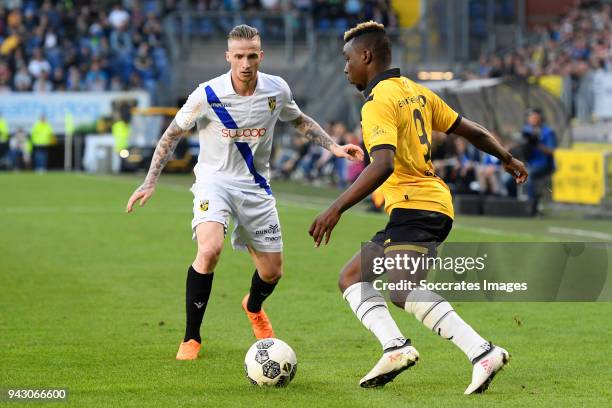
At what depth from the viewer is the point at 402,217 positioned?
7.70 meters

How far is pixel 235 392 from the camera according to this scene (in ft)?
26.1

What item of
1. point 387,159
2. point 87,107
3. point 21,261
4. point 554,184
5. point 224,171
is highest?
point 387,159

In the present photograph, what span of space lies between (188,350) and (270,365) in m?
1.23

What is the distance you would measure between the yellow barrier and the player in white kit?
15.5 metres

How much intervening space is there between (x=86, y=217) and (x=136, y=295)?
10755 millimetres

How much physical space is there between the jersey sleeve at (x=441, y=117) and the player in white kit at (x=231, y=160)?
1251 millimetres

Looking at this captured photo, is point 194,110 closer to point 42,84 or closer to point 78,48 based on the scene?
point 42,84

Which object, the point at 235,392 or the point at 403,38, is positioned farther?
the point at 403,38

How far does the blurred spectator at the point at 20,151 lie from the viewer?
147 feet

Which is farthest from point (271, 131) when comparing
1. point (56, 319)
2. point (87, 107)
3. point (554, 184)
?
point (87, 107)

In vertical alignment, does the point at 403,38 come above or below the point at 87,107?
above

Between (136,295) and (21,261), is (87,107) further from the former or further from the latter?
(136,295)

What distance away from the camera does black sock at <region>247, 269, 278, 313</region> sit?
9781mm

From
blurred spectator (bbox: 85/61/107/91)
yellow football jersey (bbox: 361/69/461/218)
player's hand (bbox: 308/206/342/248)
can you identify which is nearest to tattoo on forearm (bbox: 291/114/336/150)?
yellow football jersey (bbox: 361/69/461/218)
